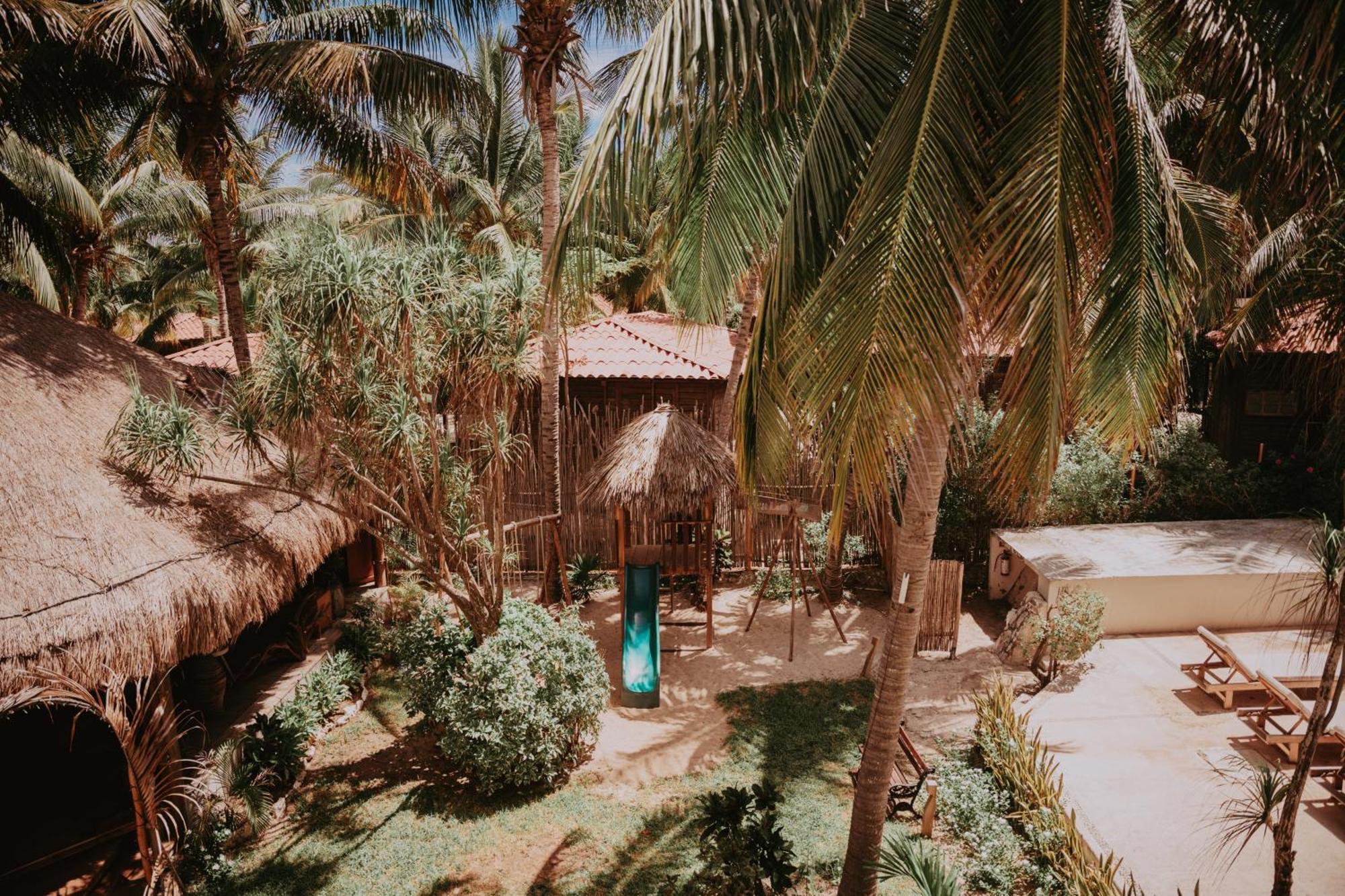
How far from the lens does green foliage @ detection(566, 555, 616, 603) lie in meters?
10.9

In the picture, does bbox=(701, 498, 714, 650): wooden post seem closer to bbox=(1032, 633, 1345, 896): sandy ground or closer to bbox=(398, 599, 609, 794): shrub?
bbox=(398, 599, 609, 794): shrub

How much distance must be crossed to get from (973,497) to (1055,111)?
8290 millimetres

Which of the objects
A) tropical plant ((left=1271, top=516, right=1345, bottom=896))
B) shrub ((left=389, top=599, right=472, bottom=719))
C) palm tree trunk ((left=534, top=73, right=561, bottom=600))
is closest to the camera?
tropical plant ((left=1271, top=516, right=1345, bottom=896))

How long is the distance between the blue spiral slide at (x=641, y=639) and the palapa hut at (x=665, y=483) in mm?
232

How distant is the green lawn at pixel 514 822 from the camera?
5.89 meters

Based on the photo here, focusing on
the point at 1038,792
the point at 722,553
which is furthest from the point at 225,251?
the point at 1038,792

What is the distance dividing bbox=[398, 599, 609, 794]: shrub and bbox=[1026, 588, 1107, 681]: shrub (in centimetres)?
498

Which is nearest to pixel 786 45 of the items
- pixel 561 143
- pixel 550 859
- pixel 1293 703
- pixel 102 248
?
pixel 550 859

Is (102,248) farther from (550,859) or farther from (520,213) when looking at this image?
(550,859)

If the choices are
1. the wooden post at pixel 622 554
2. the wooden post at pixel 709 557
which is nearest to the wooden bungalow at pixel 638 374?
the wooden post at pixel 709 557

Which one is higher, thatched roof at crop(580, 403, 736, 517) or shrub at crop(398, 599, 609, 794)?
thatched roof at crop(580, 403, 736, 517)

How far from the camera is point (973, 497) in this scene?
1088cm

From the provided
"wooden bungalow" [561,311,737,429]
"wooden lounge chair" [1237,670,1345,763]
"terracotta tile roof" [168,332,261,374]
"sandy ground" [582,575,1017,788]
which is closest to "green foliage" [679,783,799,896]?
"sandy ground" [582,575,1017,788]

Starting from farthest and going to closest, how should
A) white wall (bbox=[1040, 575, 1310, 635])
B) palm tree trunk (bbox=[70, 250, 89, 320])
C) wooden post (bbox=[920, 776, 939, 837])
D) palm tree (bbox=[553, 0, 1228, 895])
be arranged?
palm tree trunk (bbox=[70, 250, 89, 320])
white wall (bbox=[1040, 575, 1310, 635])
wooden post (bbox=[920, 776, 939, 837])
palm tree (bbox=[553, 0, 1228, 895])
